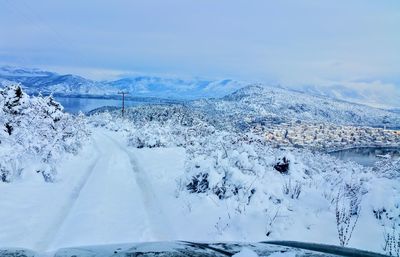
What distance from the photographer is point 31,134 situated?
13.9 metres

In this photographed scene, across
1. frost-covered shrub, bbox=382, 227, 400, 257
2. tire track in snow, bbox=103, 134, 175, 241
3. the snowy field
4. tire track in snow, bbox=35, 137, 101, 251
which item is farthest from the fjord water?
tire track in snow, bbox=35, 137, 101, 251

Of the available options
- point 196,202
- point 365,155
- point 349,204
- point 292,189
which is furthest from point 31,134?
point 365,155

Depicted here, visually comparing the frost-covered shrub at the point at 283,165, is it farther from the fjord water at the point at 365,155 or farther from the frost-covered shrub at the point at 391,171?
the fjord water at the point at 365,155

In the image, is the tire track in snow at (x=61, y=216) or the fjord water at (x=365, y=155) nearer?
the tire track in snow at (x=61, y=216)

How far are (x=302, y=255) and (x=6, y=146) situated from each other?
1109 cm

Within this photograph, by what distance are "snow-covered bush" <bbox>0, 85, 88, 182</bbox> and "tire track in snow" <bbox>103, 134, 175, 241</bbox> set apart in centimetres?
275

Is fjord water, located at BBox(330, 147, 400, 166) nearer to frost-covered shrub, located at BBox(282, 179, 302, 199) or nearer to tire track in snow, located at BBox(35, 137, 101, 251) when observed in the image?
frost-covered shrub, located at BBox(282, 179, 302, 199)

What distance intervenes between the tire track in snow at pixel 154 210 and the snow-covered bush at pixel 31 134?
2.75m

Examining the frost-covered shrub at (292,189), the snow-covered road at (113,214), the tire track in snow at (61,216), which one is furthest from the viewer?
the frost-covered shrub at (292,189)

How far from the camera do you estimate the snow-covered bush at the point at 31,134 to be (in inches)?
452

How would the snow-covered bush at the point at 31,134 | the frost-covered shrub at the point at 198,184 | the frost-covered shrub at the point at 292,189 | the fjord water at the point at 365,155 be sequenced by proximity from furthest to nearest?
1. the fjord water at the point at 365,155
2. the snow-covered bush at the point at 31,134
3. the frost-covered shrub at the point at 198,184
4. the frost-covered shrub at the point at 292,189

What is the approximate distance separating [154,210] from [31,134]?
709 cm

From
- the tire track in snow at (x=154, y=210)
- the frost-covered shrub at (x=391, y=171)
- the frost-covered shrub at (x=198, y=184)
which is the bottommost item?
the tire track in snow at (x=154, y=210)

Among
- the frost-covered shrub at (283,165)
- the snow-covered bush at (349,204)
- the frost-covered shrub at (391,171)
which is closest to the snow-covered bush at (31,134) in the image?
the frost-covered shrub at (283,165)
